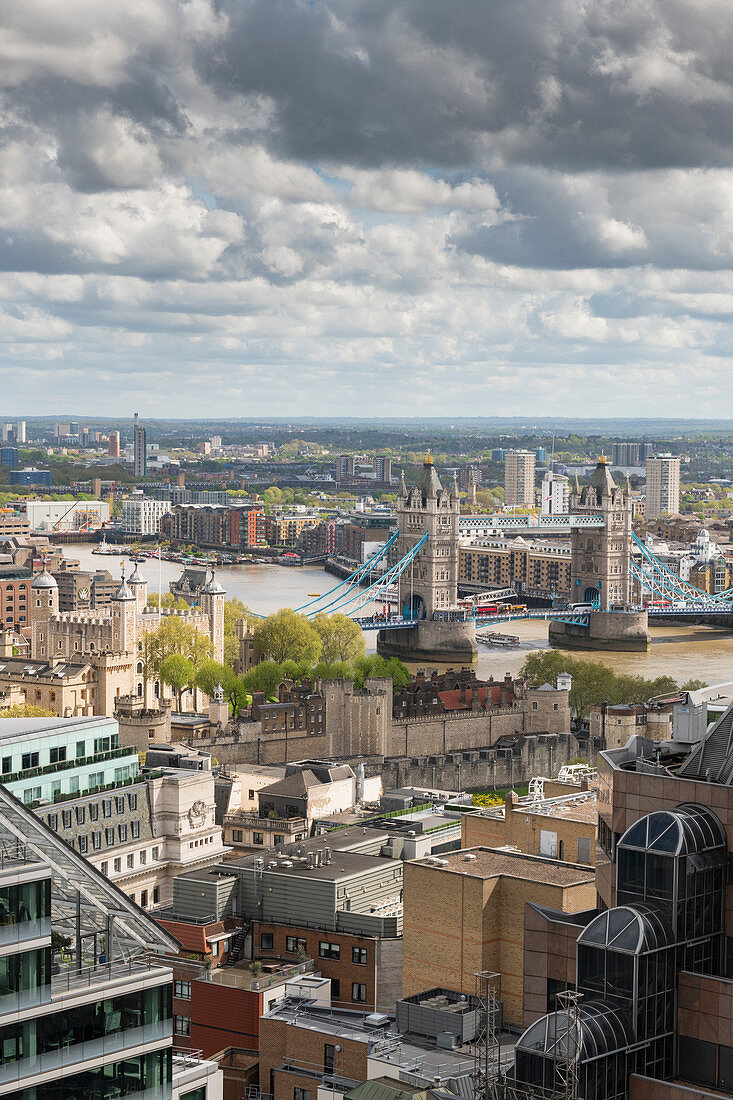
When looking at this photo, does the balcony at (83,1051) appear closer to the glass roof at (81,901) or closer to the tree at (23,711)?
the glass roof at (81,901)

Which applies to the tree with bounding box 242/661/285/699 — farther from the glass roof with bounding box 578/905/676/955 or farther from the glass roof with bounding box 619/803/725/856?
the glass roof with bounding box 578/905/676/955

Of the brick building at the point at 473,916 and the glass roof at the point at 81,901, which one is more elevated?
the glass roof at the point at 81,901

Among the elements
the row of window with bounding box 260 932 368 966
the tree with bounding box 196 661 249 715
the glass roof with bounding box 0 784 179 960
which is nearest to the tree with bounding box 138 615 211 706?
the tree with bounding box 196 661 249 715

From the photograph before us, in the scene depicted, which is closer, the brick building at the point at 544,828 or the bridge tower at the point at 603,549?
the brick building at the point at 544,828

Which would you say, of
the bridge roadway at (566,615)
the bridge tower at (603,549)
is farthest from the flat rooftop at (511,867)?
the bridge tower at (603,549)

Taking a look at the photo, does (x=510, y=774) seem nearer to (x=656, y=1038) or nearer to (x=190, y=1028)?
(x=190, y=1028)

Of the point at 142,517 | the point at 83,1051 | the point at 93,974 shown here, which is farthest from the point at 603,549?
the point at 83,1051
